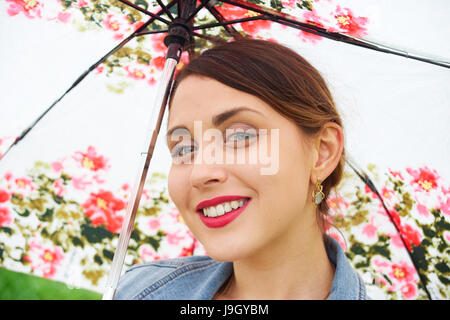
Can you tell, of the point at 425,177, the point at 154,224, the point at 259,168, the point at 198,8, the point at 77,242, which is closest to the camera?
the point at 259,168

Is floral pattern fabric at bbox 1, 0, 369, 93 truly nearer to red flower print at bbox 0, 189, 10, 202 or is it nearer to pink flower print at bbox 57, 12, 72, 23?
pink flower print at bbox 57, 12, 72, 23

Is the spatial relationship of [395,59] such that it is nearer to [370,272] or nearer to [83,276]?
[370,272]

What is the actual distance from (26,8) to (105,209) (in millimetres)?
1096

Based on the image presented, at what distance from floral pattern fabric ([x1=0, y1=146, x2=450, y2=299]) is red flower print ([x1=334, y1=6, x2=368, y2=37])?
686mm

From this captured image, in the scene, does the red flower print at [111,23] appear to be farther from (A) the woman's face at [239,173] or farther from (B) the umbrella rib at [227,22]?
(A) the woman's face at [239,173]

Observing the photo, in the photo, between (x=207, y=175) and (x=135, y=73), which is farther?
(x=135, y=73)

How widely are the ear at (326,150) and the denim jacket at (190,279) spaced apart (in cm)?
40

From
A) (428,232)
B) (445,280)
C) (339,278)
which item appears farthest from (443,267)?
(339,278)

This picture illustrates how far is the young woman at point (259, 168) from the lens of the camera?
114cm

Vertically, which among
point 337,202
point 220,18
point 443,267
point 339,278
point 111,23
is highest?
point 111,23

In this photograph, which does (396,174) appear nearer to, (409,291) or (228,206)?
(409,291)

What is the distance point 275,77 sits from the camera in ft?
4.33

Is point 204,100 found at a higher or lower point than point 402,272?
higher
